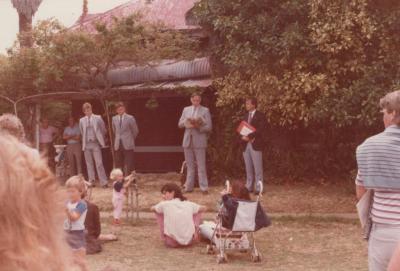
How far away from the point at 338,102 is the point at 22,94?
9.82 meters

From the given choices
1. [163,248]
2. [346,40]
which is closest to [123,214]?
[163,248]

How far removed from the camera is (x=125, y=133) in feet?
53.5

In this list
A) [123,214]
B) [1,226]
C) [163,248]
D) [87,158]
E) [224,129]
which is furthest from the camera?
[224,129]

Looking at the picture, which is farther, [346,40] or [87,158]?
[87,158]

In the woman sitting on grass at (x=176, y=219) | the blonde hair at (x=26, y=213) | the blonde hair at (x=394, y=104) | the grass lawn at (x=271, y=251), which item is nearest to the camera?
the blonde hair at (x=26, y=213)

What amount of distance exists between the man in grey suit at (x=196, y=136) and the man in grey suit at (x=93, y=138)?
236 centimetres

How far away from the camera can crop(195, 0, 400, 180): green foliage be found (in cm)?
1357

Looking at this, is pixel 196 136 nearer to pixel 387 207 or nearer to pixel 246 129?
pixel 246 129

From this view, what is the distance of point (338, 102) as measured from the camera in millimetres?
13680

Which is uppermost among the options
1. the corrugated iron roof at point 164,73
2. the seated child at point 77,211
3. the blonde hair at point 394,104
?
the corrugated iron roof at point 164,73

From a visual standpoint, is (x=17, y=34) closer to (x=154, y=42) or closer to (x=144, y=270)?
(x=154, y=42)

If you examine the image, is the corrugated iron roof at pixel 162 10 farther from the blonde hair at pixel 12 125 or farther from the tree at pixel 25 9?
the blonde hair at pixel 12 125

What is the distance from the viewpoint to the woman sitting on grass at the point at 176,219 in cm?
1001

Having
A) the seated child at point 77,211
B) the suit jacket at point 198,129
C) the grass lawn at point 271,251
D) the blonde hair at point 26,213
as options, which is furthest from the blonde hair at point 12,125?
the suit jacket at point 198,129
